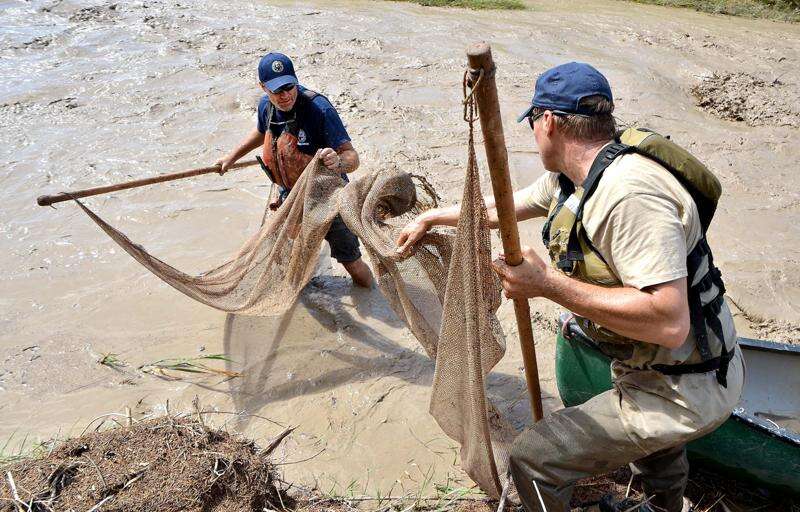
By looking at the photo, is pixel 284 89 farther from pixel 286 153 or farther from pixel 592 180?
pixel 592 180

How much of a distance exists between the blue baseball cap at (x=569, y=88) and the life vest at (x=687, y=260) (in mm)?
187

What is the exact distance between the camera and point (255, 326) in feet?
14.9

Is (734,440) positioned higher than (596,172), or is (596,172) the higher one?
(596,172)

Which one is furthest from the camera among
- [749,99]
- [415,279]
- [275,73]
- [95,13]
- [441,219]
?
[95,13]

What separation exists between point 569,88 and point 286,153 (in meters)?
2.48

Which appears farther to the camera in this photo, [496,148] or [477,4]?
[477,4]

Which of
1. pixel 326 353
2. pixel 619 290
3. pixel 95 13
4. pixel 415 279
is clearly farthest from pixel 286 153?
pixel 95 13

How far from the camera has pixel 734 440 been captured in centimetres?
293

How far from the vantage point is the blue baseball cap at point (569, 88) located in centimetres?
213

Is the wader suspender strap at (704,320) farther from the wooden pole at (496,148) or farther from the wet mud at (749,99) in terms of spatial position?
the wet mud at (749,99)

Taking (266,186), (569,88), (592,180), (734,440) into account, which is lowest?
(734,440)

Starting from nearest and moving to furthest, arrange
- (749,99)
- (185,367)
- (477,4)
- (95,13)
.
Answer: (185,367) < (749,99) < (95,13) < (477,4)

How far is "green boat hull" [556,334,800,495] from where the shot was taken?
2834mm

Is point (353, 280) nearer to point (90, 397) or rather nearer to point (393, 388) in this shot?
point (393, 388)
